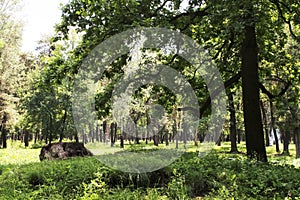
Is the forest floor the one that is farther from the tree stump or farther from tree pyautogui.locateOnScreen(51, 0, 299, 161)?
the tree stump

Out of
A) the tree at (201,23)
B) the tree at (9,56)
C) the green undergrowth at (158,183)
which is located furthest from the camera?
the tree at (9,56)

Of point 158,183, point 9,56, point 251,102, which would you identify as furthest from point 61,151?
point 9,56

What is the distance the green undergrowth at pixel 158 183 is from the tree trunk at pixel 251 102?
249 centimetres

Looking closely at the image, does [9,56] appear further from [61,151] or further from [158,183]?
[158,183]

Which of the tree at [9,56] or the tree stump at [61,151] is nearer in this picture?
the tree stump at [61,151]

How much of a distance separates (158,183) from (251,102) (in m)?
5.43

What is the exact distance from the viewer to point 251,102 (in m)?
10.9

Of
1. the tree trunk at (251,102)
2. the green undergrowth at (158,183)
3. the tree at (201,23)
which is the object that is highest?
the tree at (201,23)

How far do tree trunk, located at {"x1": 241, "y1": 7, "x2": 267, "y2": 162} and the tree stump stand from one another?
7.89 metres

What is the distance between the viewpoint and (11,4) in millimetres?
25734

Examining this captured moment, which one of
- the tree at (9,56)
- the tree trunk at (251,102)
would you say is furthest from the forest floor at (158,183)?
the tree at (9,56)

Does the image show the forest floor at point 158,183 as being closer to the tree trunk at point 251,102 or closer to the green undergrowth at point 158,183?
the green undergrowth at point 158,183

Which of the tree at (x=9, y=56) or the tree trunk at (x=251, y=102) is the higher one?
the tree at (x=9, y=56)

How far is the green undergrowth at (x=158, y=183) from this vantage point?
20.2 feet
